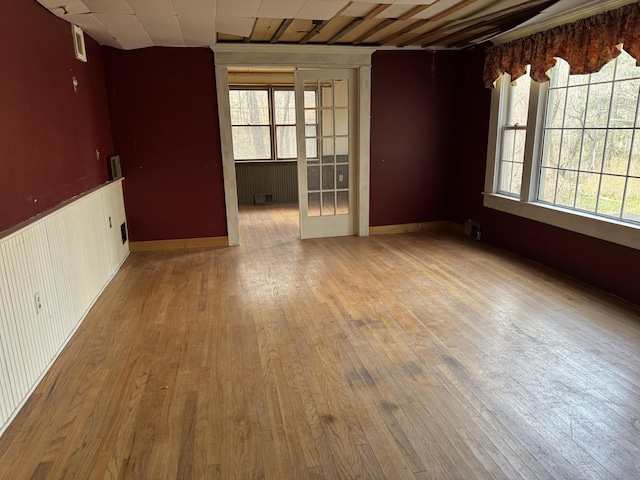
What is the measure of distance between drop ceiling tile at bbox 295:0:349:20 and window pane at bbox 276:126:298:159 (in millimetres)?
5012

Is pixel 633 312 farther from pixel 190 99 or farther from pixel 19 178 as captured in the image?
pixel 190 99

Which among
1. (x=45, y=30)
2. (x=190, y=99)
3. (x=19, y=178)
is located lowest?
(x=19, y=178)

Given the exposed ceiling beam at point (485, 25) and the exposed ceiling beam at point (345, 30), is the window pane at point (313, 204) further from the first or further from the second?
the exposed ceiling beam at point (485, 25)

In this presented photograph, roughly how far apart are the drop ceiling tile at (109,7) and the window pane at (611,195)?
4.23 metres

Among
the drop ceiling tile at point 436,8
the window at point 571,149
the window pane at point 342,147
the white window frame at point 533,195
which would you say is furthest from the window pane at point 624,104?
the window pane at point 342,147

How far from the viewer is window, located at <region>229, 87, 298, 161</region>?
8.69 meters

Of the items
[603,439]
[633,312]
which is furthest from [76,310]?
A: [633,312]

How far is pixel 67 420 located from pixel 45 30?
2746 millimetres

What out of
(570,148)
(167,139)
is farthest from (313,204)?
(570,148)

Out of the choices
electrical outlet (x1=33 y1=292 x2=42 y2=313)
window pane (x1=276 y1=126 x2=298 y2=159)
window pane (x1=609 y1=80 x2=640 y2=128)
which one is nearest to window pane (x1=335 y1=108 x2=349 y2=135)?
window pane (x1=609 y1=80 x2=640 y2=128)

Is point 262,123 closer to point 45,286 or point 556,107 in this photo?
point 556,107

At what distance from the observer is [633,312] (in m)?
3.39

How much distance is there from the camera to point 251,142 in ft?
29.0

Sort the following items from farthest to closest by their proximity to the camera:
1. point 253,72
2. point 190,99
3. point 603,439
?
point 253,72
point 190,99
point 603,439
